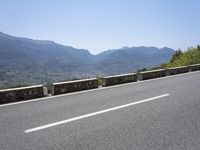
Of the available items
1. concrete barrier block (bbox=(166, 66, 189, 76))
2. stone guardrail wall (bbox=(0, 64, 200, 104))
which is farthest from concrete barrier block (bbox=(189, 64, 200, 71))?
stone guardrail wall (bbox=(0, 64, 200, 104))

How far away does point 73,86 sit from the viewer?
11227mm

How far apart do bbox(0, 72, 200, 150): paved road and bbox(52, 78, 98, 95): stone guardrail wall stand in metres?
0.99

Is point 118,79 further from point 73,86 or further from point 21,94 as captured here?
point 21,94

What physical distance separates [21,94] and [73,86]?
2.21m

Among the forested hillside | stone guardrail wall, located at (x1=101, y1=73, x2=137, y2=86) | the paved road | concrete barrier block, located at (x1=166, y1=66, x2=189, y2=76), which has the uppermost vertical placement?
the forested hillside

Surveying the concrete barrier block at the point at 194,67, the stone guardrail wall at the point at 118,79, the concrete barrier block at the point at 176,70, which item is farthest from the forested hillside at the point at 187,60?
the stone guardrail wall at the point at 118,79

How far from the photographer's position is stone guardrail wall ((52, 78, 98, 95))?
10.6 m

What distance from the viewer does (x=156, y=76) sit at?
16.1 m

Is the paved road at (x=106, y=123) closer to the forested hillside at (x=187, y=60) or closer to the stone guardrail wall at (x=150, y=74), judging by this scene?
the stone guardrail wall at (x=150, y=74)

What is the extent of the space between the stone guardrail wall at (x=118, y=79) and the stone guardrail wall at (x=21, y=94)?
317 centimetres

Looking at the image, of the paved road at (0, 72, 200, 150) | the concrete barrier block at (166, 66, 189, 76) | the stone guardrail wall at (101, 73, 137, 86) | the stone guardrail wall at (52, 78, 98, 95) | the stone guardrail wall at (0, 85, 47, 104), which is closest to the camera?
the paved road at (0, 72, 200, 150)

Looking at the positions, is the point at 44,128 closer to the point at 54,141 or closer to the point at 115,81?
the point at 54,141

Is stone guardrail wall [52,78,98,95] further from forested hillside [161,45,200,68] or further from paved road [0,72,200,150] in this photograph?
forested hillside [161,45,200,68]

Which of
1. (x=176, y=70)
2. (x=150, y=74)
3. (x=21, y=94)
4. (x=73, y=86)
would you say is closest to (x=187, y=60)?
(x=176, y=70)
